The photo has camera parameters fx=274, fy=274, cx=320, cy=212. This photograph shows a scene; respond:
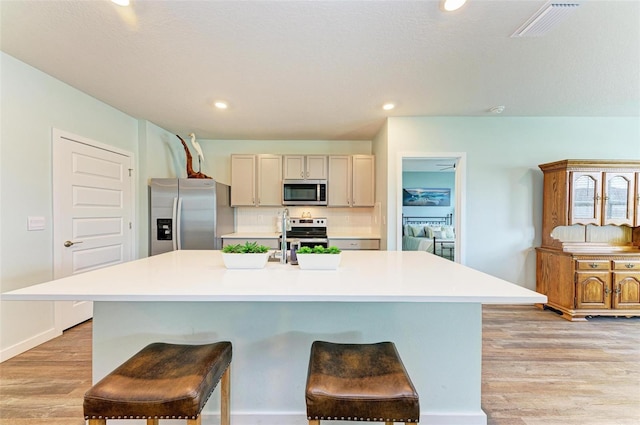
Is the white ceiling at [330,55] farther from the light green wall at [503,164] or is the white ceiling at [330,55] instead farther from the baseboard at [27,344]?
the baseboard at [27,344]

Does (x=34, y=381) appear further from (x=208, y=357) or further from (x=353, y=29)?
(x=353, y=29)

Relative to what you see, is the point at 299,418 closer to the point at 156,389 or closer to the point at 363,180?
the point at 156,389

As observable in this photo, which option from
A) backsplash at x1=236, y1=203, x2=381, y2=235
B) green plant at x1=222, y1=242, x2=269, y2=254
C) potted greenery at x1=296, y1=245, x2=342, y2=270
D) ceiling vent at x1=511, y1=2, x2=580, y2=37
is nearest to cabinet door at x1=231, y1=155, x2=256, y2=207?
backsplash at x1=236, y1=203, x2=381, y2=235

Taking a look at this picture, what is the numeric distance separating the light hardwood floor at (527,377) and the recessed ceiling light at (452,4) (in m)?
2.42

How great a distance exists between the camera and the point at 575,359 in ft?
7.42

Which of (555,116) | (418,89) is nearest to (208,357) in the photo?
(418,89)

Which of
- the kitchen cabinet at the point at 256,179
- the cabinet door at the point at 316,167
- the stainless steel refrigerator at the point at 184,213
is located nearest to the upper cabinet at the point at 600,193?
the cabinet door at the point at 316,167

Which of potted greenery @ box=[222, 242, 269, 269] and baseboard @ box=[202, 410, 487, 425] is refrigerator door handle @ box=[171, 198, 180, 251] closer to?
potted greenery @ box=[222, 242, 269, 269]

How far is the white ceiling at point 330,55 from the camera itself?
167cm

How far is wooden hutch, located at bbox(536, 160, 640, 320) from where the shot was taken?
9.98 feet

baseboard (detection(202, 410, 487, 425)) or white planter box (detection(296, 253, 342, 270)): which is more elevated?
white planter box (detection(296, 253, 342, 270))

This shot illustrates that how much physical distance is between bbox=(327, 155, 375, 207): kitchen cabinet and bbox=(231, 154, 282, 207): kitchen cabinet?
0.83 m

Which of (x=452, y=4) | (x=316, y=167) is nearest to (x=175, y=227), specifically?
(x=316, y=167)

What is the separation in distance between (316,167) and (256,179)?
0.96 metres
